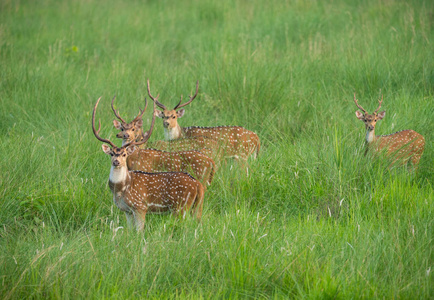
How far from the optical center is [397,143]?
20.5 ft

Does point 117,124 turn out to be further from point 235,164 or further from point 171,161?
point 235,164

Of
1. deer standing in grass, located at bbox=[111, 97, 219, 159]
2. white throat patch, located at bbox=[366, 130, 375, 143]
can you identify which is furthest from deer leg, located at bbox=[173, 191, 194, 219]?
white throat patch, located at bbox=[366, 130, 375, 143]

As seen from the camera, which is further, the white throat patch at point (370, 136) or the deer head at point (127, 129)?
the deer head at point (127, 129)

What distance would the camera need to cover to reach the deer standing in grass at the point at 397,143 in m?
5.93

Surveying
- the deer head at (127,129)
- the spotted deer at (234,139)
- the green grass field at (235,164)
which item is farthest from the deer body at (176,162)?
the spotted deer at (234,139)

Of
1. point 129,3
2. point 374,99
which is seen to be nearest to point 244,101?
point 374,99

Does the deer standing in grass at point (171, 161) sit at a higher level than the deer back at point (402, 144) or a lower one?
lower

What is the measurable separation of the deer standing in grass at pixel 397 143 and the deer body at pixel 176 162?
1735 millimetres

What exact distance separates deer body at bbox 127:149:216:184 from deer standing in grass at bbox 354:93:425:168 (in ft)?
5.69

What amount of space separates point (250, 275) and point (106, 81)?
228 inches

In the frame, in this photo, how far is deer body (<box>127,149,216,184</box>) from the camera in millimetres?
5898

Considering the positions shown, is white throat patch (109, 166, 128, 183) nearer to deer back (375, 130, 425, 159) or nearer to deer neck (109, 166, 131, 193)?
deer neck (109, 166, 131, 193)

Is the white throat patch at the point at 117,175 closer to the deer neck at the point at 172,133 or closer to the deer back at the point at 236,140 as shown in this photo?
the deer back at the point at 236,140

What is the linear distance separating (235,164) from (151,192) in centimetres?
139
